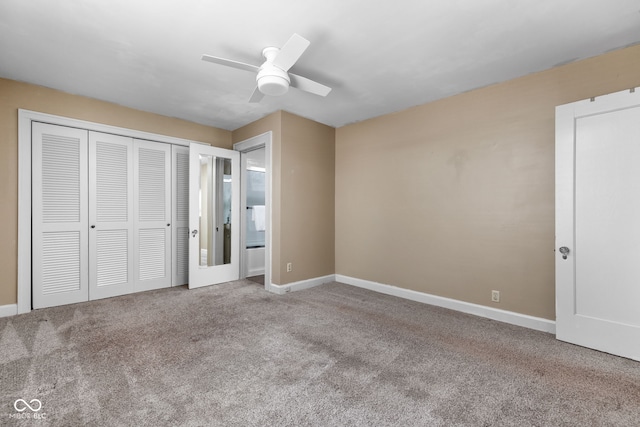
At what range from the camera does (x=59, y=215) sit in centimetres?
344

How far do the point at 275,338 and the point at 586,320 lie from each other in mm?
2627

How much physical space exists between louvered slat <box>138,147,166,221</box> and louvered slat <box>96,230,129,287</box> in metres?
0.38

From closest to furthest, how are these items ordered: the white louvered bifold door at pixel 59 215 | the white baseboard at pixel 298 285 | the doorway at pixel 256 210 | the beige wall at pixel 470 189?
the beige wall at pixel 470 189 < the white louvered bifold door at pixel 59 215 < the white baseboard at pixel 298 285 < the doorway at pixel 256 210

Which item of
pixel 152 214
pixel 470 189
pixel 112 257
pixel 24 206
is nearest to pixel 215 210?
pixel 152 214

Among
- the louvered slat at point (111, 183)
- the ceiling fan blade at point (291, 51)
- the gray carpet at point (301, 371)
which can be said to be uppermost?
the ceiling fan blade at point (291, 51)

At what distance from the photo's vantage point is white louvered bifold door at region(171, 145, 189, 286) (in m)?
4.39

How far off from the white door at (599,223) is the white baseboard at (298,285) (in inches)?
114

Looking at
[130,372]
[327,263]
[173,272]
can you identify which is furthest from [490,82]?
[173,272]

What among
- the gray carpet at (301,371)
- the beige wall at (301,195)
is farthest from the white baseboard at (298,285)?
the gray carpet at (301,371)

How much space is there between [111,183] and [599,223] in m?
5.24

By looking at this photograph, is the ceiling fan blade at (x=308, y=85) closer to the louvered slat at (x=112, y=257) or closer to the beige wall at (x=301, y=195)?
the beige wall at (x=301, y=195)

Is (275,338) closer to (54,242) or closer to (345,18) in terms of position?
(345,18)

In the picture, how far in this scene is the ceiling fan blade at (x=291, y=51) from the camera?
2010mm

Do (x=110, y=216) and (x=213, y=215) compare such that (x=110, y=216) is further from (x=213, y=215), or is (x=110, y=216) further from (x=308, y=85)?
(x=308, y=85)
